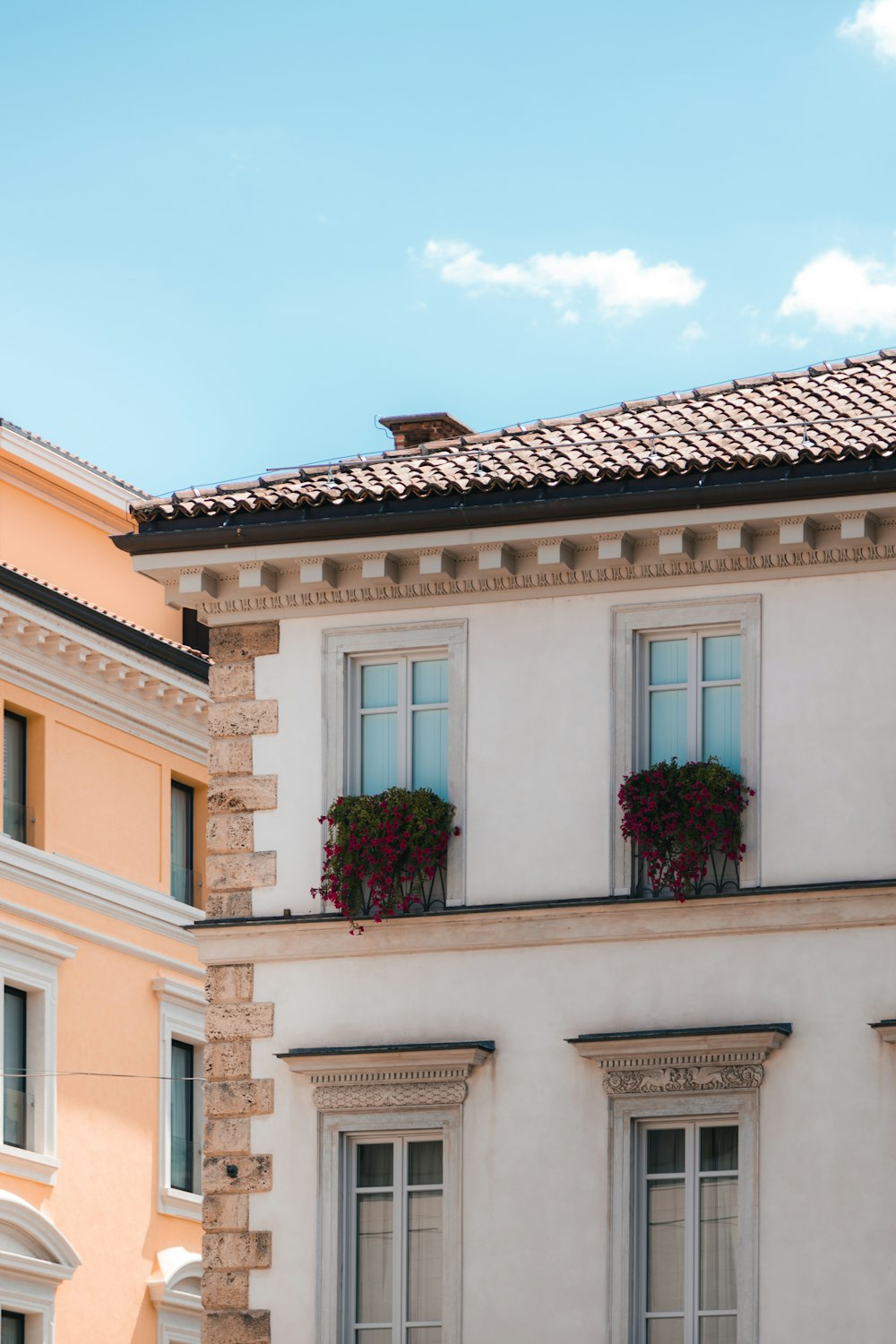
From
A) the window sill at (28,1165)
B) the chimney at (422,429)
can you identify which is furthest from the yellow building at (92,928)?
the chimney at (422,429)

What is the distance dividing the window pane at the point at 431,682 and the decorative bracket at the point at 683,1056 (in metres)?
3.34

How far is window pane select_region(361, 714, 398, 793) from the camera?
26.9 m

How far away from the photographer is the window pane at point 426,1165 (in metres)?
26.0

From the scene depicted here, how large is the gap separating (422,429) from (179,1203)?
562 inches

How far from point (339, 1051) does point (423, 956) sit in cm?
106

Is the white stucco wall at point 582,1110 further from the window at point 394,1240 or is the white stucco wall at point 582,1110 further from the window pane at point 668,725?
the window pane at point 668,725

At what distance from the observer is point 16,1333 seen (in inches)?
1502

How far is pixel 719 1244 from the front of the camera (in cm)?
2506

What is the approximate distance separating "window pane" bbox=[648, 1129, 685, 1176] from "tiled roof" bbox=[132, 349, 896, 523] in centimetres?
543

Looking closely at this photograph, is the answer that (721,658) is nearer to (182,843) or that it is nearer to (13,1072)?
(13,1072)

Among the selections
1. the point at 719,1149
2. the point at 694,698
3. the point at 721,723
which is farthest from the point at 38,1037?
the point at 719,1149

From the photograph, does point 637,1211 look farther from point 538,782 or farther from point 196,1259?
point 196,1259

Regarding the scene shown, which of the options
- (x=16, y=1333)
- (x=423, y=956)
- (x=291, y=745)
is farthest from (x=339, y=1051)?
(x=16, y=1333)

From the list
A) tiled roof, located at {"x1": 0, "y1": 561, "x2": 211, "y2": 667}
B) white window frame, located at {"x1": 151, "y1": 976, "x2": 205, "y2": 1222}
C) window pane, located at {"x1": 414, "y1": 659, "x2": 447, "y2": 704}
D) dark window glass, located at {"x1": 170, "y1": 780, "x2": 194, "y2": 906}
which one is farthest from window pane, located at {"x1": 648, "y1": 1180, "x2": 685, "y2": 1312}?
dark window glass, located at {"x1": 170, "y1": 780, "x2": 194, "y2": 906}
